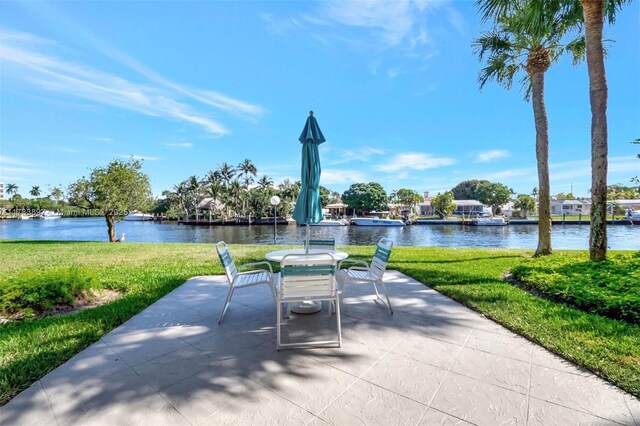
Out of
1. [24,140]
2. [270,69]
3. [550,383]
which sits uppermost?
[270,69]

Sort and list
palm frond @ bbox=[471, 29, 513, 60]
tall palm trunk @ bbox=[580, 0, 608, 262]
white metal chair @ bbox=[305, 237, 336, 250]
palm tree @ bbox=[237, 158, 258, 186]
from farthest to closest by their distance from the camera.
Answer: palm tree @ bbox=[237, 158, 258, 186]
palm frond @ bbox=[471, 29, 513, 60]
tall palm trunk @ bbox=[580, 0, 608, 262]
white metal chair @ bbox=[305, 237, 336, 250]

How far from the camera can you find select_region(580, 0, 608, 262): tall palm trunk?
5742 millimetres

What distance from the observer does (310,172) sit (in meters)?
3.90

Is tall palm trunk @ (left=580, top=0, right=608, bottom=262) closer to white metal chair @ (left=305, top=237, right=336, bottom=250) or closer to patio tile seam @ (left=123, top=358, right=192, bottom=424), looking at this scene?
white metal chair @ (left=305, top=237, right=336, bottom=250)

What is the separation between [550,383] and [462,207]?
79117 millimetres

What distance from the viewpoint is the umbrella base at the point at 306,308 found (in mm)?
3695

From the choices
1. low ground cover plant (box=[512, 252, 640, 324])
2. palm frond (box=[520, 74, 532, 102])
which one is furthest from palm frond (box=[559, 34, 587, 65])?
low ground cover plant (box=[512, 252, 640, 324])

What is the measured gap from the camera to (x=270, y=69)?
39.6 feet

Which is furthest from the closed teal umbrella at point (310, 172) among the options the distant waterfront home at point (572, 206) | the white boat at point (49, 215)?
the white boat at point (49, 215)

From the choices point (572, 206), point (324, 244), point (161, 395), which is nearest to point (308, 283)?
point (161, 395)

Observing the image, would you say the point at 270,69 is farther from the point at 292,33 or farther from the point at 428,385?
the point at 428,385

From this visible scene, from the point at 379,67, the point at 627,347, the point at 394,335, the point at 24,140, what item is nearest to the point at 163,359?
the point at 394,335

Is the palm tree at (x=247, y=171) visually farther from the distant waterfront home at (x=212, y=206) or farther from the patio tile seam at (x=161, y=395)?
the patio tile seam at (x=161, y=395)

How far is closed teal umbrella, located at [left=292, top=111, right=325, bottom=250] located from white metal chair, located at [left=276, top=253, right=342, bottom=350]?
1.02 m
